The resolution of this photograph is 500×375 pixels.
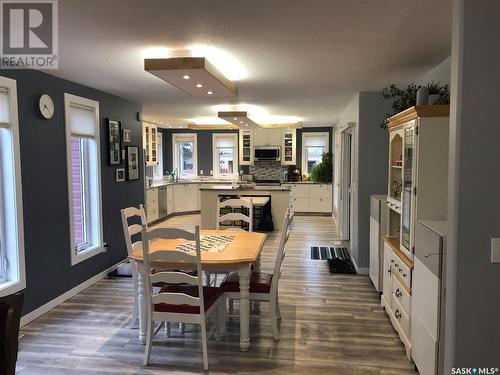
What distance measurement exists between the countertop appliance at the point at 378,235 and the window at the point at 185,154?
7254 mm

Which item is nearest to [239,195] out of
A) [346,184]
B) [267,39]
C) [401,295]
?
[346,184]

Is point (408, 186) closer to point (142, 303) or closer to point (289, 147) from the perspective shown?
point (142, 303)

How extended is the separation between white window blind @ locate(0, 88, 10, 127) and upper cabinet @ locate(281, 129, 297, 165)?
7707 millimetres

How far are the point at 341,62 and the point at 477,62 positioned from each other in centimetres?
180

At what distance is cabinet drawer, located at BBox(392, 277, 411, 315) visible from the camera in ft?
9.73

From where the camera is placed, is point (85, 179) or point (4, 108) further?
point (85, 179)

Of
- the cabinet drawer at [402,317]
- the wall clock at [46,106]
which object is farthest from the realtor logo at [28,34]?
the cabinet drawer at [402,317]

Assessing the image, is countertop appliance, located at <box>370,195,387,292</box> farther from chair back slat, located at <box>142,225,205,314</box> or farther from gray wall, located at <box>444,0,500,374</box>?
gray wall, located at <box>444,0,500,374</box>

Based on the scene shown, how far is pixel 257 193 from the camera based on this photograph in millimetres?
8039

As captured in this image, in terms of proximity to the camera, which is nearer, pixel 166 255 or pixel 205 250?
pixel 166 255

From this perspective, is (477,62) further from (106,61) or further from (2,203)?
(2,203)

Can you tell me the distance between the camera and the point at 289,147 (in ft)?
34.4

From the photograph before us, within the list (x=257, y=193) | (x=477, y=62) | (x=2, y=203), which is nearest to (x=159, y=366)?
(x=2, y=203)

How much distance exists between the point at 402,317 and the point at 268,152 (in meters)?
7.55
